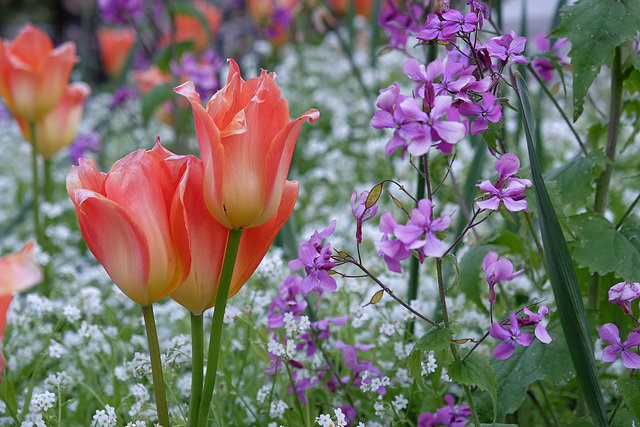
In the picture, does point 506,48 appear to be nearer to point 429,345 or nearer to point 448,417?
point 429,345

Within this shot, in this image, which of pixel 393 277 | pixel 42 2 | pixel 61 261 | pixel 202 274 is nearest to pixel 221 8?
pixel 42 2

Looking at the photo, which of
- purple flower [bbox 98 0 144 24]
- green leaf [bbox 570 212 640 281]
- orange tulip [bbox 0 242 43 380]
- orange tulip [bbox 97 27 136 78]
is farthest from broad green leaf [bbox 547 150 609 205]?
orange tulip [bbox 97 27 136 78]

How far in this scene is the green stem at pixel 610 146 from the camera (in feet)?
2.76

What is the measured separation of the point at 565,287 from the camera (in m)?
0.63

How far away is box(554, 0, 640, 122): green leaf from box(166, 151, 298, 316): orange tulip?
0.41 metres

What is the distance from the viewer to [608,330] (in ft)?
2.22

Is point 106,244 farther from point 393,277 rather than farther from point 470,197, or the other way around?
point 393,277

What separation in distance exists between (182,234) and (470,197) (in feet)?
1.81

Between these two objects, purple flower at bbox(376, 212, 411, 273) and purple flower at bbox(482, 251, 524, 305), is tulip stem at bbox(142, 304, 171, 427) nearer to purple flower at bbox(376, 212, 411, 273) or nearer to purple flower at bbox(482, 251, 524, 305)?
purple flower at bbox(376, 212, 411, 273)

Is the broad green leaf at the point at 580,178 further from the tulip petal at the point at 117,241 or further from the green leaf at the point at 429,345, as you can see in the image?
the tulip petal at the point at 117,241

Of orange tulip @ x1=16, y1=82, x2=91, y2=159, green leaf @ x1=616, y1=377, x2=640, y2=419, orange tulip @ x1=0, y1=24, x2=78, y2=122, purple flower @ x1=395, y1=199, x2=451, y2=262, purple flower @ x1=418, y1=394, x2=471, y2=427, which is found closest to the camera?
purple flower @ x1=395, y1=199, x2=451, y2=262

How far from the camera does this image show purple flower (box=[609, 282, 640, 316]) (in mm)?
646

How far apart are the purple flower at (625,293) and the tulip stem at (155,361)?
0.48 meters

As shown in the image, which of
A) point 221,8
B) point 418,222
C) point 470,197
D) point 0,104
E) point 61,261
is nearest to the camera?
point 418,222
